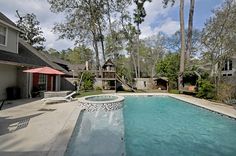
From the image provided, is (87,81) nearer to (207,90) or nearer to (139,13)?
(207,90)

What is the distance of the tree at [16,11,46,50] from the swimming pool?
A: 37.6 meters

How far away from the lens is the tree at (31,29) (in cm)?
4166

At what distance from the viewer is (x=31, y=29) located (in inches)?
1681

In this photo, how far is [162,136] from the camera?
26.3 feet

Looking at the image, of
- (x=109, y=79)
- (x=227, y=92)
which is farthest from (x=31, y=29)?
(x=227, y=92)

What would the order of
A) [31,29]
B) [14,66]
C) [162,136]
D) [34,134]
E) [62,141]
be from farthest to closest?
[31,29]
[14,66]
[162,136]
[34,134]
[62,141]

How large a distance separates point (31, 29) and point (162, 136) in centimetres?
4284

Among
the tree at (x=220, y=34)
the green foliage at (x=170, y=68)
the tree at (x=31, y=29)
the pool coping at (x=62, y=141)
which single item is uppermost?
the tree at (x=31, y=29)

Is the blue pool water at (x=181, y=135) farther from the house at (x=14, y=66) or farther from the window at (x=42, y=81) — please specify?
the window at (x=42, y=81)

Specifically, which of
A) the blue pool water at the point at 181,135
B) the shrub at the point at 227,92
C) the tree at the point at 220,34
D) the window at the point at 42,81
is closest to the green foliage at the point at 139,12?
the tree at the point at 220,34

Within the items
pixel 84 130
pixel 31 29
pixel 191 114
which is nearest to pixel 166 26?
pixel 31 29

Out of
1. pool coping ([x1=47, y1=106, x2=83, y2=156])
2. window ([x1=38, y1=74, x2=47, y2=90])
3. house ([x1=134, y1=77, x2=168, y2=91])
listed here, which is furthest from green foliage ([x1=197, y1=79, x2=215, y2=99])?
window ([x1=38, y1=74, x2=47, y2=90])

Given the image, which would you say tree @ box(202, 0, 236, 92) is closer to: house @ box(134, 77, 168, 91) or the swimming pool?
house @ box(134, 77, 168, 91)

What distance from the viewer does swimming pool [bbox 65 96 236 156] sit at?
6273mm
